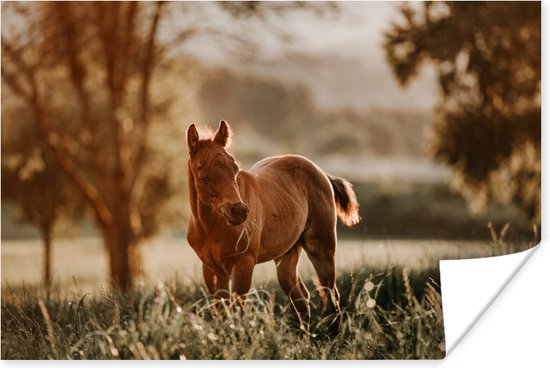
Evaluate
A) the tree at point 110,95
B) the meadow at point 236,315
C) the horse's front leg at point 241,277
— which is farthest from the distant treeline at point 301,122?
the horse's front leg at point 241,277

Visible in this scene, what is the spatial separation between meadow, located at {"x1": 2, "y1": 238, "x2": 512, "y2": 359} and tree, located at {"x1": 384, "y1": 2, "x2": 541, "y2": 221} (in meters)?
0.54

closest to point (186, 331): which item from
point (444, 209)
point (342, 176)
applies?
point (342, 176)

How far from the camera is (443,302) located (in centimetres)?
429

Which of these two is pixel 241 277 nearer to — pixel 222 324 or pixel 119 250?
pixel 222 324

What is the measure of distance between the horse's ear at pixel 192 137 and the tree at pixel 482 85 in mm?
1757

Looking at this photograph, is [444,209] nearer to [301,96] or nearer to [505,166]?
[505,166]

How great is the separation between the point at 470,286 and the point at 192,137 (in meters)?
1.99

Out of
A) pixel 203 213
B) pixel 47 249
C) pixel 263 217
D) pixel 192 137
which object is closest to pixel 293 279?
pixel 263 217

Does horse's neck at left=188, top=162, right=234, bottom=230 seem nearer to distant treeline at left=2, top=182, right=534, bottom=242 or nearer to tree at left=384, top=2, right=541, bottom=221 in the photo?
distant treeline at left=2, top=182, right=534, bottom=242

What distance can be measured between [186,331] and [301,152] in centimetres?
150

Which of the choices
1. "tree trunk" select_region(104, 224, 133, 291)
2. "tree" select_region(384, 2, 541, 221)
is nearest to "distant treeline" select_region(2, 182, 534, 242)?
"tree" select_region(384, 2, 541, 221)

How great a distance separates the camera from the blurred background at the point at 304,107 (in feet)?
15.6

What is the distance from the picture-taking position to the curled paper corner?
4.27 metres

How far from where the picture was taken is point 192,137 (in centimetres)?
373
